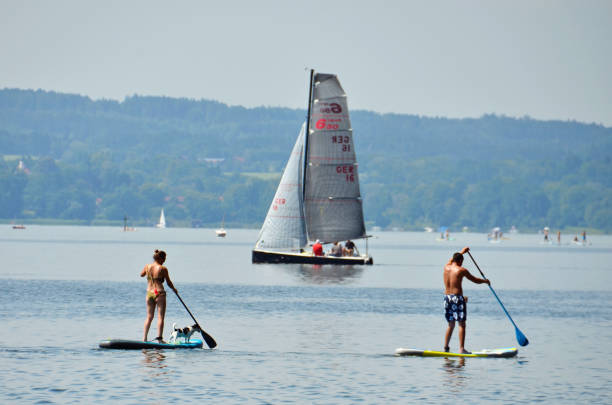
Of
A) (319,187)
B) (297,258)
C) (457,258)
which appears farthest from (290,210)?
(457,258)

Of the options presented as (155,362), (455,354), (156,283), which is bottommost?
(155,362)

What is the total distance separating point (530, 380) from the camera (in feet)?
102

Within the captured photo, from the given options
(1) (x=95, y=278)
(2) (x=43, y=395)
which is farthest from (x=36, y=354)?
(1) (x=95, y=278)

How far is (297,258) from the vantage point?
86375mm

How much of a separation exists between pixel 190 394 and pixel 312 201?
198 feet

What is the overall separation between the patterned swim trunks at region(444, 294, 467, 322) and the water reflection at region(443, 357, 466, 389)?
1.19 metres

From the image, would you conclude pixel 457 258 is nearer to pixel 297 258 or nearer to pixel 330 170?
pixel 297 258

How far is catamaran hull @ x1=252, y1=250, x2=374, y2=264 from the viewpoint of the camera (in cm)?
8644

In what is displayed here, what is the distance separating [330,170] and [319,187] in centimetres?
142

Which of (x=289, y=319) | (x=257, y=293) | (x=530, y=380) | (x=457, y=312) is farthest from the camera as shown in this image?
(x=257, y=293)

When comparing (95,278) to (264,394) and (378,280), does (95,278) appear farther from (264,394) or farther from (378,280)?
(264,394)

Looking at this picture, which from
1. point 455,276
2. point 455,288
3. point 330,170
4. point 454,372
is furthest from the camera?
point 330,170

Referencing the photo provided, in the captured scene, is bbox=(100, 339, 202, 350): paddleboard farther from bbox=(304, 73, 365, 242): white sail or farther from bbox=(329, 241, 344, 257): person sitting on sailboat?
bbox=(329, 241, 344, 257): person sitting on sailboat

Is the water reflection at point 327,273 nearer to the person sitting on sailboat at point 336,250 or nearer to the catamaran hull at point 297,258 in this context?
the catamaran hull at point 297,258
